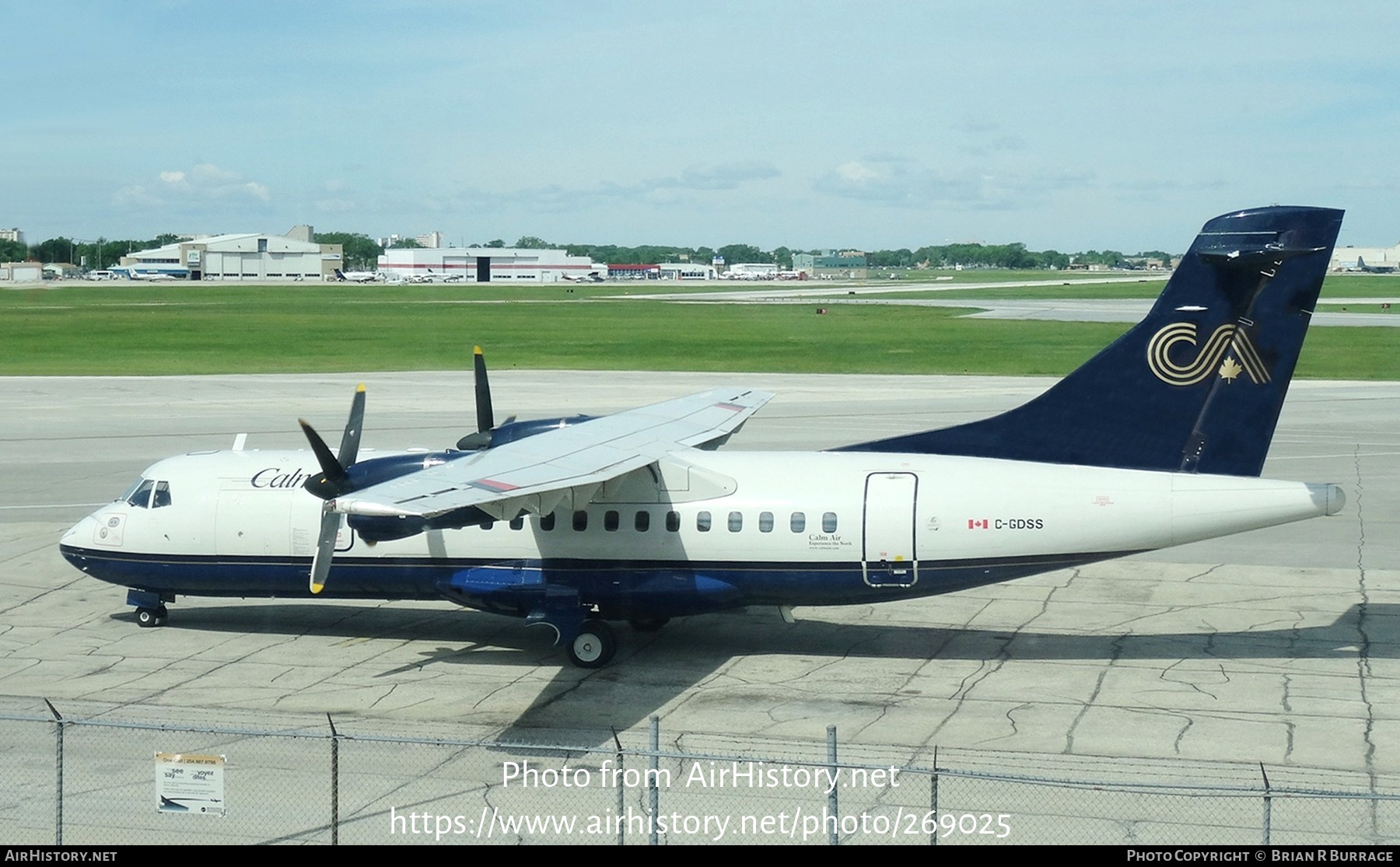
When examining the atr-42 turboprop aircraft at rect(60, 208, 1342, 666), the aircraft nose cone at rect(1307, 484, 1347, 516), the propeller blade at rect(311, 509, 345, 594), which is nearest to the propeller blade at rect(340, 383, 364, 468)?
the atr-42 turboprop aircraft at rect(60, 208, 1342, 666)

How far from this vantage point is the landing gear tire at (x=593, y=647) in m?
20.7

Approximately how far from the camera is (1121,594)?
2564cm

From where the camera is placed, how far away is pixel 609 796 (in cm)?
1487

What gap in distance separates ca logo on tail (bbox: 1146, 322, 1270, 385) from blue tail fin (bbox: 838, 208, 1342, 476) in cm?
1

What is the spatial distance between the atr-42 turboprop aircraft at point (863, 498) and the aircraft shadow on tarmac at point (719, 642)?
0.82 metres

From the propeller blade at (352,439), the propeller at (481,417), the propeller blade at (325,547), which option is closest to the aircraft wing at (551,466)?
the propeller at (481,417)

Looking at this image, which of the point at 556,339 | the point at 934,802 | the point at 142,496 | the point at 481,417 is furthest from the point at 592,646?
the point at 556,339

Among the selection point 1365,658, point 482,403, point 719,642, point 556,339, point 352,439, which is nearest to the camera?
point 352,439

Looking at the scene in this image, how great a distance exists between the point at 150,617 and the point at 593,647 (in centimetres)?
821

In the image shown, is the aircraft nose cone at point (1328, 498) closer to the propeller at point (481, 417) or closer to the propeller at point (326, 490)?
the propeller at point (481, 417)

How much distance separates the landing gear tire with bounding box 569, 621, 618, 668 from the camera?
67.8ft

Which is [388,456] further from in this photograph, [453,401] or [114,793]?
[453,401]

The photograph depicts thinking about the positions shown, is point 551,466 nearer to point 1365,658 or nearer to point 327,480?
point 327,480

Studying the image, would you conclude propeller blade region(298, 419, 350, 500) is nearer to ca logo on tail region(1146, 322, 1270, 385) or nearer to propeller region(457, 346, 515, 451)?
propeller region(457, 346, 515, 451)
